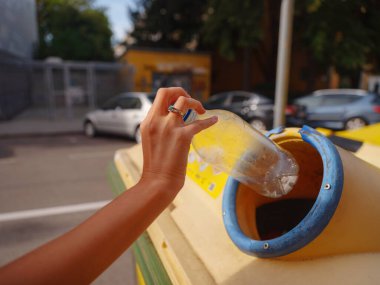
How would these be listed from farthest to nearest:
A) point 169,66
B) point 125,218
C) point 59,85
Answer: point 59,85 < point 169,66 < point 125,218

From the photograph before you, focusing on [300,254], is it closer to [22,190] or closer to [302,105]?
[22,190]

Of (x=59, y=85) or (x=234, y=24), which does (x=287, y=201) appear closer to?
(x=234, y=24)

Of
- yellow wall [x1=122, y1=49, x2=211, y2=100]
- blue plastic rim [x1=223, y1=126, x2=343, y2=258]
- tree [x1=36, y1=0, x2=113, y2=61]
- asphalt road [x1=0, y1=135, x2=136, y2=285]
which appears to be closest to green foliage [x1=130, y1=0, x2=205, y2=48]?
yellow wall [x1=122, y1=49, x2=211, y2=100]

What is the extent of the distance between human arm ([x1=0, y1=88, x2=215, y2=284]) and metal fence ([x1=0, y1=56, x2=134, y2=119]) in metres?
13.6

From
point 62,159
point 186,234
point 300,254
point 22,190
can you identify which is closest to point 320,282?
point 300,254

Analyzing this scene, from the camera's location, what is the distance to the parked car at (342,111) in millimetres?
9992

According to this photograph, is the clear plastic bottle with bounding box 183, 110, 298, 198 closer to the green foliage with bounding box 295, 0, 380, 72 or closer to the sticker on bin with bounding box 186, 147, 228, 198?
the sticker on bin with bounding box 186, 147, 228, 198

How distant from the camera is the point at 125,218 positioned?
77 centimetres

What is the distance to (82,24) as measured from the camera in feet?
88.4

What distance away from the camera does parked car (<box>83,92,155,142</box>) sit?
8.94 m

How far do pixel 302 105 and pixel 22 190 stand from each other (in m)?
8.61

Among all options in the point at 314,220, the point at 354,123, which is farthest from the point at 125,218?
the point at 354,123

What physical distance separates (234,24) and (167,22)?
8.62m

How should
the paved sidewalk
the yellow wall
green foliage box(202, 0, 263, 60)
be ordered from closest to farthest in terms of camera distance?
the paved sidewalk → green foliage box(202, 0, 263, 60) → the yellow wall
